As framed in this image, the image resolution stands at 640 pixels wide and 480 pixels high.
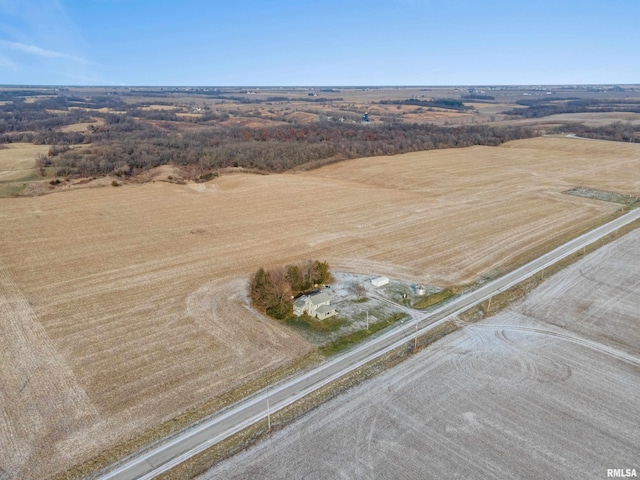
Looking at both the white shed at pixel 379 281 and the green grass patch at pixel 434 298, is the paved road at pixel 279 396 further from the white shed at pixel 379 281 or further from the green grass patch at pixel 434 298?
the white shed at pixel 379 281

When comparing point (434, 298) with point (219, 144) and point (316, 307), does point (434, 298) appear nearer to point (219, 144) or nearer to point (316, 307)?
point (316, 307)

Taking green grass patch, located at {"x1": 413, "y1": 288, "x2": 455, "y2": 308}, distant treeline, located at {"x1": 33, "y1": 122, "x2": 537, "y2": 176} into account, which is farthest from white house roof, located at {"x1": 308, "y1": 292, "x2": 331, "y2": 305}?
distant treeline, located at {"x1": 33, "y1": 122, "x2": 537, "y2": 176}

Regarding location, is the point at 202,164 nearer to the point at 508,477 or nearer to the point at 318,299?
the point at 318,299

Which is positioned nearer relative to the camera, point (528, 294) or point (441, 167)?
Result: point (528, 294)

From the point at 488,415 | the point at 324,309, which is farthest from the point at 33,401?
the point at 488,415

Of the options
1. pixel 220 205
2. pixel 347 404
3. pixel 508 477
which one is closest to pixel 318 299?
pixel 347 404

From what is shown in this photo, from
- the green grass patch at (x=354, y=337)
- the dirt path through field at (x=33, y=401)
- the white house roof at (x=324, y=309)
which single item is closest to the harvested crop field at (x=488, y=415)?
the green grass patch at (x=354, y=337)

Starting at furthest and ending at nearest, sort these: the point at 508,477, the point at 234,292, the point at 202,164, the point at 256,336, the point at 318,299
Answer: the point at 202,164
the point at 234,292
the point at 318,299
the point at 256,336
the point at 508,477
